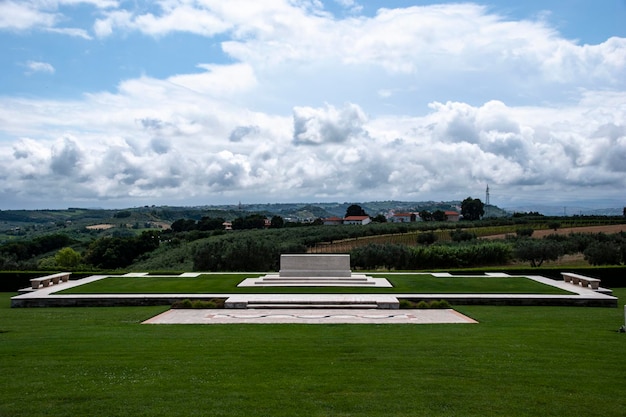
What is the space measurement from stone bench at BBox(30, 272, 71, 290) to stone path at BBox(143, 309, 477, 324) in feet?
27.5

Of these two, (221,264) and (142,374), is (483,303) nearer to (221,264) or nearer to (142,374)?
(142,374)

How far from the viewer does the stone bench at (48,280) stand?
2420 cm

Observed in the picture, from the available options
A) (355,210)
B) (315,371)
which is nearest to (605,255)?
(315,371)

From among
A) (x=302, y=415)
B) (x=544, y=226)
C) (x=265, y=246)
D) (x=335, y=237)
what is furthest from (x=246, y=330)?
(x=544, y=226)

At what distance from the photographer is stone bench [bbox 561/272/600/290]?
24031 millimetres

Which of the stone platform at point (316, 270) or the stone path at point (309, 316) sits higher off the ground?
the stone platform at point (316, 270)

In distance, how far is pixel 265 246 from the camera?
129ft

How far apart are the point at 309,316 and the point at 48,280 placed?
45.2 ft

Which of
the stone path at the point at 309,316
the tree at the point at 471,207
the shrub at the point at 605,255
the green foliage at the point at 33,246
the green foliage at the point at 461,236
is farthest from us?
the tree at the point at 471,207

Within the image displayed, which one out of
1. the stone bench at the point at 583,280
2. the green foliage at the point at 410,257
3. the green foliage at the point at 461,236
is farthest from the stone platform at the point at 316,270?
the green foliage at the point at 461,236

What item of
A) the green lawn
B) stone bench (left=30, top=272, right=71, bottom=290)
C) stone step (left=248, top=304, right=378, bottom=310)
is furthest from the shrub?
stone bench (left=30, top=272, right=71, bottom=290)

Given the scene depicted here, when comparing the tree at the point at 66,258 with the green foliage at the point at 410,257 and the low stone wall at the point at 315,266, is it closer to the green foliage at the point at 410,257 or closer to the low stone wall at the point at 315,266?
the green foliage at the point at 410,257

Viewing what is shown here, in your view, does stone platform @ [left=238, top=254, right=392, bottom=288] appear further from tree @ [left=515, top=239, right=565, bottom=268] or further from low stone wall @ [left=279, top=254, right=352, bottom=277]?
tree @ [left=515, top=239, right=565, bottom=268]

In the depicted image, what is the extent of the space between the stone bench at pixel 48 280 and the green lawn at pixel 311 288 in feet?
5.33
